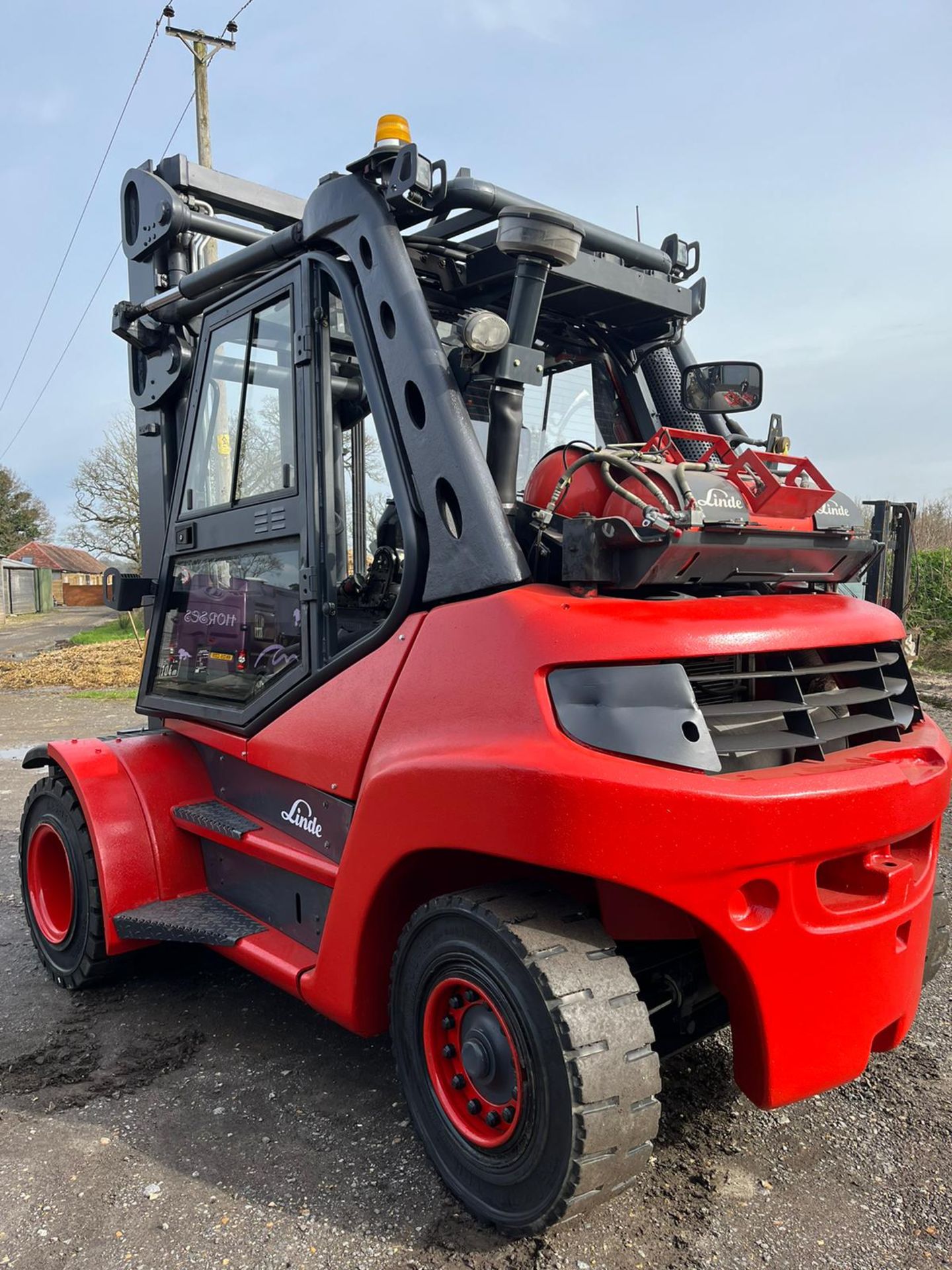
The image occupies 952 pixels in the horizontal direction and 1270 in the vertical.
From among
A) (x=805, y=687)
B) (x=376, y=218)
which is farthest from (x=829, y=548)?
(x=376, y=218)

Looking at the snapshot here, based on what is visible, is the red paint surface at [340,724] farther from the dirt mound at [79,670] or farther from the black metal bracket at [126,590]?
the dirt mound at [79,670]

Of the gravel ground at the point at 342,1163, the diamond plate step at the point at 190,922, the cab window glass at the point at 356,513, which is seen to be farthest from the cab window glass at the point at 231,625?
the gravel ground at the point at 342,1163

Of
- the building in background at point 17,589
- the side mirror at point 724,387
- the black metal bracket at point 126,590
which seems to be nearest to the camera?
the side mirror at point 724,387

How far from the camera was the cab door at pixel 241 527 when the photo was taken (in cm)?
330

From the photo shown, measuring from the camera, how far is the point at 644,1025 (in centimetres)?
230

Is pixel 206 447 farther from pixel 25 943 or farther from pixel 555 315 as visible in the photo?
pixel 25 943

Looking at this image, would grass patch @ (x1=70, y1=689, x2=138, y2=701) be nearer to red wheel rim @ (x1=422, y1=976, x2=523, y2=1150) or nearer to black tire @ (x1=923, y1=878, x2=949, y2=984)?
red wheel rim @ (x1=422, y1=976, x2=523, y2=1150)

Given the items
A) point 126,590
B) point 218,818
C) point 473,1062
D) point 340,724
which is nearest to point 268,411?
point 340,724

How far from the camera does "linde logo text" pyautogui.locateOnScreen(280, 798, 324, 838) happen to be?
3.15 metres

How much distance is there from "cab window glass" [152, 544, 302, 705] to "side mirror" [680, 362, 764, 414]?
5.71ft

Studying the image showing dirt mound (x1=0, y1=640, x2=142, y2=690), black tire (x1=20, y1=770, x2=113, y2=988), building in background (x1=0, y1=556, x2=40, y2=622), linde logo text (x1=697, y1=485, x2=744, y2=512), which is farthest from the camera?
building in background (x1=0, y1=556, x2=40, y2=622)

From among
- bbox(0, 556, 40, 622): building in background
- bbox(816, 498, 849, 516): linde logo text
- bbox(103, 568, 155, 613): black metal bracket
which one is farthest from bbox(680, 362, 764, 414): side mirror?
bbox(0, 556, 40, 622): building in background

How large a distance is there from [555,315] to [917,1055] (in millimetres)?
3013

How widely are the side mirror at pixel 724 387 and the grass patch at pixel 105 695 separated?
12294 mm
